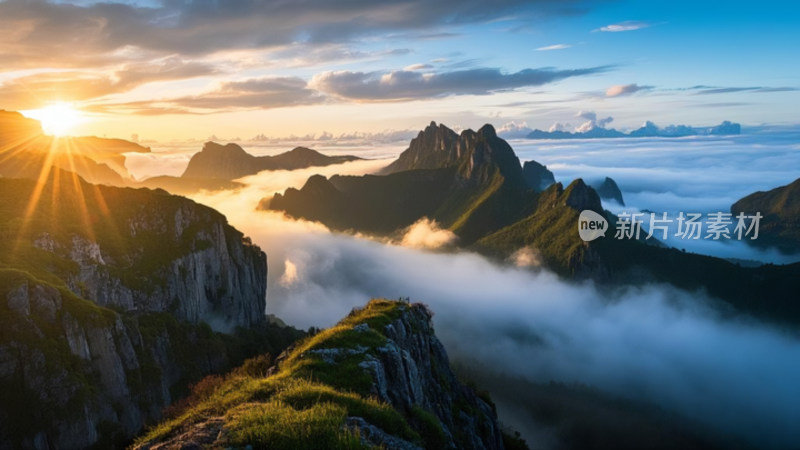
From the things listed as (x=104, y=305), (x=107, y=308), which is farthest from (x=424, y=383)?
(x=104, y=305)

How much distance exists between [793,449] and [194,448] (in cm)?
22950

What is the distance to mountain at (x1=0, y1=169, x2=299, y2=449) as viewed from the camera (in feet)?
202

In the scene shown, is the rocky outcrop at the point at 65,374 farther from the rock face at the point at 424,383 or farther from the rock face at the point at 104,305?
the rock face at the point at 424,383

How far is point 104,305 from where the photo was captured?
91688mm

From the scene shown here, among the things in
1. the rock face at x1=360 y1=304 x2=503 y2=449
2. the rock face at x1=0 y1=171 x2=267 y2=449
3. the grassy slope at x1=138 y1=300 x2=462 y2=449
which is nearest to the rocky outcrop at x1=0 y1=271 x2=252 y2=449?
the rock face at x1=0 y1=171 x2=267 y2=449

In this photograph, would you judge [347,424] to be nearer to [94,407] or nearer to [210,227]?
[94,407]

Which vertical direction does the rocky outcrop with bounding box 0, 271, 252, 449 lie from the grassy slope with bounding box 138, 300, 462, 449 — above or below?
below

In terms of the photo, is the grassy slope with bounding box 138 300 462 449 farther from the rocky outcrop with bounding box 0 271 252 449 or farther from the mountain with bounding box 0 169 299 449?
the mountain with bounding box 0 169 299 449

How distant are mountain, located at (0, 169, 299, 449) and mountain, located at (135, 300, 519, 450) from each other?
155ft

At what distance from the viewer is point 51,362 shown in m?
62.7

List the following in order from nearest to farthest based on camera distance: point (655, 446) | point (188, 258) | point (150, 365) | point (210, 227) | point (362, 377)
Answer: point (362, 377), point (150, 365), point (188, 258), point (210, 227), point (655, 446)

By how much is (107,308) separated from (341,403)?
80861mm

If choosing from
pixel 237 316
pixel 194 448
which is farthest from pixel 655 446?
pixel 194 448

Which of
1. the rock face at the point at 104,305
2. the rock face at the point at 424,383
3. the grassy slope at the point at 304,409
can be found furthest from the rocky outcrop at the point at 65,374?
the grassy slope at the point at 304,409
